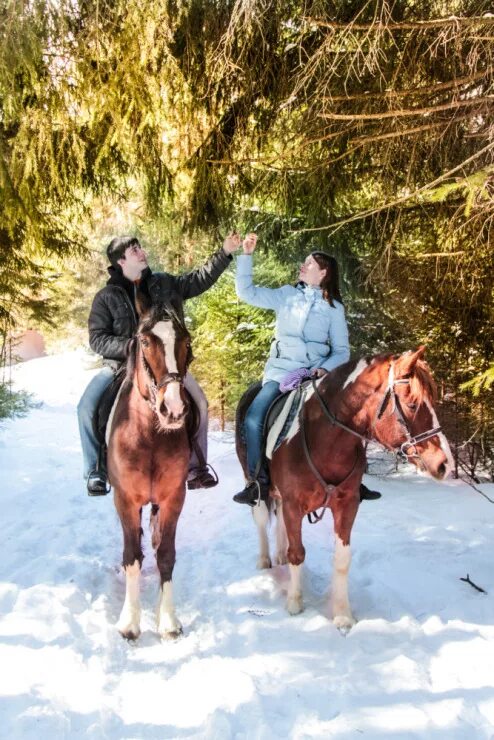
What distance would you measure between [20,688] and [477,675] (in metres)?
2.66

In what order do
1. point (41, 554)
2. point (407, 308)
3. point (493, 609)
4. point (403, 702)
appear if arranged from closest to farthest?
point (403, 702), point (493, 609), point (41, 554), point (407, 308)

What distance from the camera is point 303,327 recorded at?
4809 mm

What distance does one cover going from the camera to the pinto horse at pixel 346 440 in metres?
3.51

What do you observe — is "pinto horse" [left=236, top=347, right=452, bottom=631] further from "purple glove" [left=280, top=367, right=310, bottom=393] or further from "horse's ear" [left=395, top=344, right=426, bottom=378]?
"purple glove" [left=280, top=367, right=310, bottom=393]

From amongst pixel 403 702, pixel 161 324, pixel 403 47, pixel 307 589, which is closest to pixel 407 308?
pixel 403 47

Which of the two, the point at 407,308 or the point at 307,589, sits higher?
the point at 407,308

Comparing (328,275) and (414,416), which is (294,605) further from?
(328,275)

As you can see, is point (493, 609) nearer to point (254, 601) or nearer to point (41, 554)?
point (254, 601)

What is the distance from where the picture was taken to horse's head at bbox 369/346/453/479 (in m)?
3.47

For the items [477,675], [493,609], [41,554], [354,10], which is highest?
[354,10]

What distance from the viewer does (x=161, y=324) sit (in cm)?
377

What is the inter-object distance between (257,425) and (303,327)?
94cm

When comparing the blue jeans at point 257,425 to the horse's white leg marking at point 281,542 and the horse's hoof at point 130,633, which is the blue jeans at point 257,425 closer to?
the horse's white leg marking at point 281,542

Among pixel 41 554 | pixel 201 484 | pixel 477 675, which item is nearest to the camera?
pixel 477 675
